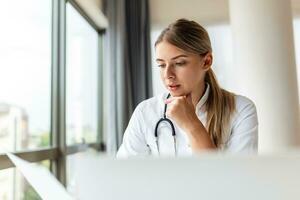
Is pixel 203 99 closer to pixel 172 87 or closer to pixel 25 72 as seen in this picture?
pixel 172 87

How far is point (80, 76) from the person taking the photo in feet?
2.88

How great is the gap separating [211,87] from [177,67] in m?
0.12

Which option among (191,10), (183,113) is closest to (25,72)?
(191,10)

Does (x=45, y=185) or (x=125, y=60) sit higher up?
(x=125, y=60)

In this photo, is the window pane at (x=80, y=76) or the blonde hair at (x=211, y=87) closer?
the blonde hair at (x=211, y=87)

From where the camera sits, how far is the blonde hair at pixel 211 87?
0.40 meters

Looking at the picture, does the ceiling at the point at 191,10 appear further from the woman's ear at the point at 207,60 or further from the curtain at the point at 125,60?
the woman's ear at the point at 207,60

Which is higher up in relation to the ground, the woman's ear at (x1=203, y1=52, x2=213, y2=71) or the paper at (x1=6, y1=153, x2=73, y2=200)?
the woman's ear at (x1=203, y1=52, x2=213, y2=71)

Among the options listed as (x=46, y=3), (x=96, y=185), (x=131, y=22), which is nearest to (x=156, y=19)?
(x=131, y=22)

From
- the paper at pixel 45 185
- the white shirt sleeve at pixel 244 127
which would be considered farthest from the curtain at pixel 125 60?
the paper at pixel 45 185

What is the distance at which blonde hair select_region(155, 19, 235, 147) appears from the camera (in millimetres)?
400

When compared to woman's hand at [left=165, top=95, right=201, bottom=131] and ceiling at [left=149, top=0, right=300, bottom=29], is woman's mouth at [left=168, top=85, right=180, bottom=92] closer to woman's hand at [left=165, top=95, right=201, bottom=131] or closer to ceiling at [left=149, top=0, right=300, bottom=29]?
woman's hand at [left=165, top=95, right=201, bottom=131]

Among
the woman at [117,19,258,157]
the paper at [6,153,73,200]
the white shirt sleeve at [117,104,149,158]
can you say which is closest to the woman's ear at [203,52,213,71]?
the woman at [117,19,258,157]

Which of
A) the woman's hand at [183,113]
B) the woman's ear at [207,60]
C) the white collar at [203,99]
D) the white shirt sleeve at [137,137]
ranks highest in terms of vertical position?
the woman's ear at [207,60]
